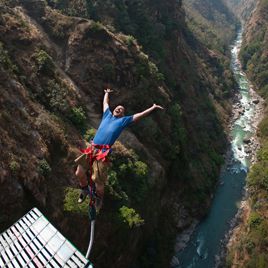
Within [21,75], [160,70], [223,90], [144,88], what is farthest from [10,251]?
[223,90]

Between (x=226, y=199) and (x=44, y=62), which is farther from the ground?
(x=44, y=62)

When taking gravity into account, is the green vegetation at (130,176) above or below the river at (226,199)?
above

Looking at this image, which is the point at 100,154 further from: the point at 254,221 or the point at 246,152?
the point at 246,152

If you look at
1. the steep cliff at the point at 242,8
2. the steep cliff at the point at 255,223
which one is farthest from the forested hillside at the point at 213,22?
the steep cliff at the point at 255,223

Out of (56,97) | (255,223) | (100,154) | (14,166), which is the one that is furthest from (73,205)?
(255,223)

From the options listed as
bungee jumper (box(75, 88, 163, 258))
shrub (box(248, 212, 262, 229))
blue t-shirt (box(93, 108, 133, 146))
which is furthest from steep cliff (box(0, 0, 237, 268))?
blue t-shirt (box(93, 108, 133, 146))

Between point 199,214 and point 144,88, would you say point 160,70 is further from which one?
point 199,214

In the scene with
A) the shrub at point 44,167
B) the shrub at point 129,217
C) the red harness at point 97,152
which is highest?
the red harness at point 97,152

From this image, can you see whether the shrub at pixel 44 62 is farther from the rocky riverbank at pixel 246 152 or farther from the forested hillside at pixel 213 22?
the forested hillside at pixel 213 22
